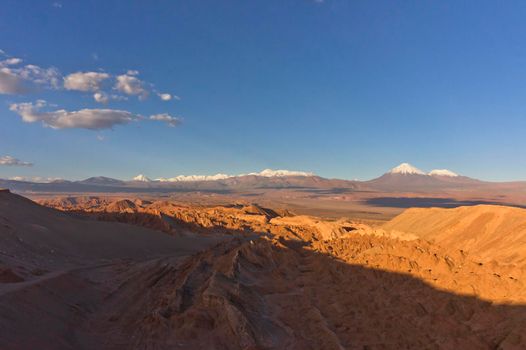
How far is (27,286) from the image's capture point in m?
13.8

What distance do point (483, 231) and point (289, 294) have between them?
9485 mm

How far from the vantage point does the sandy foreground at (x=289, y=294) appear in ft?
36.3

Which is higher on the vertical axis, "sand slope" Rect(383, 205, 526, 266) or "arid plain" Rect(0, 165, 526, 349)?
"sand slope" Rect(383, 205, 526, 266)

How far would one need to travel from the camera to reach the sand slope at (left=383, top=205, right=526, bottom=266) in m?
15.1

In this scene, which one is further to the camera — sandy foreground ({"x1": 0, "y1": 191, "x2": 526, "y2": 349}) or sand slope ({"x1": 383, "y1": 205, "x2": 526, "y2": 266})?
sand slope ({"x1": 383, "y1": 205, "x2": 526, "y2": 266})

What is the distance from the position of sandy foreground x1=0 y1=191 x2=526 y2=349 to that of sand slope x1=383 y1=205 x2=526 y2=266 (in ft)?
0.26

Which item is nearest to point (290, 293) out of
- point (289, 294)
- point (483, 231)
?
point (289, 294)

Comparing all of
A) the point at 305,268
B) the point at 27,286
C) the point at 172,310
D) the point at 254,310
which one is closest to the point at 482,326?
the point at 254,310

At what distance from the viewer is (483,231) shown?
18422 mm

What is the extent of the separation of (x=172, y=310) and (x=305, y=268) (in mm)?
9634

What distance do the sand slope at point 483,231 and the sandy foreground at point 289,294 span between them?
8cm

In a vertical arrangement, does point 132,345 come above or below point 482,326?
below

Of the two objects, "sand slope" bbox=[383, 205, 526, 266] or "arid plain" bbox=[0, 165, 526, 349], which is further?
"sand slope" bbox=[383, 205, 526, 266]

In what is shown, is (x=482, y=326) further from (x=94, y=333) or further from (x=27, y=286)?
(x=27, y=286)
